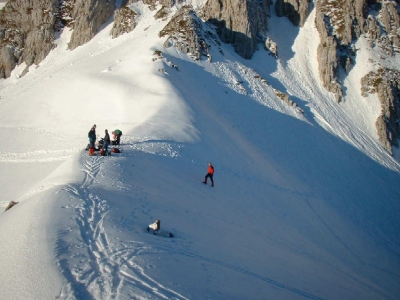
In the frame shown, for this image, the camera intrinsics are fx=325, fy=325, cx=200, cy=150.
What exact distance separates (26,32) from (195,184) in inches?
2714

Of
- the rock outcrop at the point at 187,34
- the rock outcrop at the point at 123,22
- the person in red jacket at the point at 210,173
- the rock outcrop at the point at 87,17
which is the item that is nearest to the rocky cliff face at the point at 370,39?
the rock outcrop at the point at 187,34

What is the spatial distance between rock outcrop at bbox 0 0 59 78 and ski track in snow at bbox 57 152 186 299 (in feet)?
208

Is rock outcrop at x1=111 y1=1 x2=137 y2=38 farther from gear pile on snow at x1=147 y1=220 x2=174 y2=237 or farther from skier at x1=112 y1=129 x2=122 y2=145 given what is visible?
gear pile on snow at x1=147 y1=220 x2=174 y2=237

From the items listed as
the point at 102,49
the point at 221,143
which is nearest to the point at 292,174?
the point at 221,143

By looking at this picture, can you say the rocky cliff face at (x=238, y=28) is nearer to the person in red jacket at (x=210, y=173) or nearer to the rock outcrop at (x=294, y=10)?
the rock outcrop at (x=294, y=10)

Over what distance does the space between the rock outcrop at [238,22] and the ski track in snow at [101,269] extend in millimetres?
49347

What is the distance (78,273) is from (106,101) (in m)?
26.9

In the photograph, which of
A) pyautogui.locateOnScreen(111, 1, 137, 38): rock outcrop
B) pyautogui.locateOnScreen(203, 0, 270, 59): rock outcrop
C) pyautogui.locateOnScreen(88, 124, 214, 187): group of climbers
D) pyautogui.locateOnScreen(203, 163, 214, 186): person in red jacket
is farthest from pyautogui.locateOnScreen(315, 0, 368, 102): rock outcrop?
pyautogui.locateOnScreen(88, 124, 214, 187): group of climbers

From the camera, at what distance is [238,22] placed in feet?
188

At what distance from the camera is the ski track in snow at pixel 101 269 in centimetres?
780

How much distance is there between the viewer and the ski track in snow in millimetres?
7797

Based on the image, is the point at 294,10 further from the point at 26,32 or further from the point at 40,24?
the point at 26,32

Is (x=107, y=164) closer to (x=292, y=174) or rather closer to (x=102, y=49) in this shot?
(x=292, y=174)

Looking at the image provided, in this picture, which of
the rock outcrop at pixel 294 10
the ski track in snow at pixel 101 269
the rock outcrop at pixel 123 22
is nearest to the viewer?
the ski track in snow at pixel 101 269
